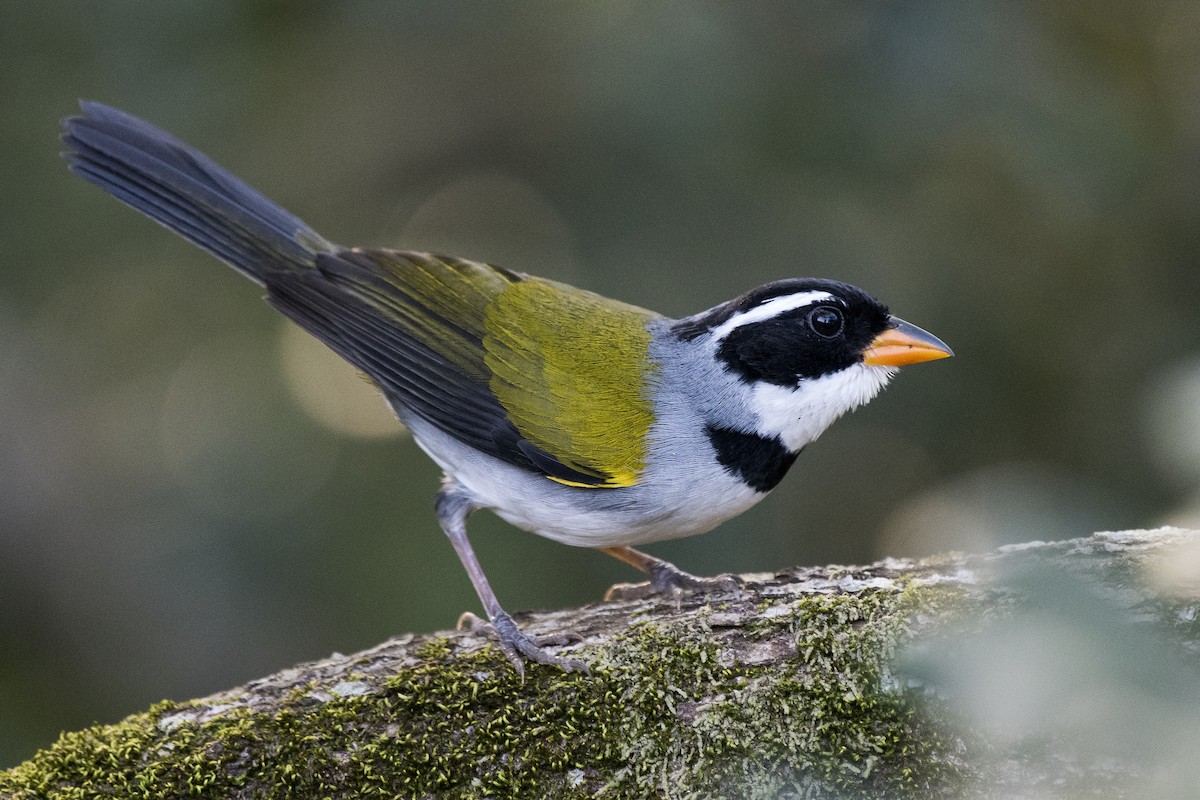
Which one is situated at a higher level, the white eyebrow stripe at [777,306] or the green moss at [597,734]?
the white eyebrow stripe at [777,306]

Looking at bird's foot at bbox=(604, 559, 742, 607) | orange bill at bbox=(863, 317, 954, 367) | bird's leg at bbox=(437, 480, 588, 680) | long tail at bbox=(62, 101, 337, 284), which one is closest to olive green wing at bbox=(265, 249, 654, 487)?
long tail at bbox=(62, 101, 337, 284)

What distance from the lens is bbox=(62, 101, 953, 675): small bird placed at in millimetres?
3818

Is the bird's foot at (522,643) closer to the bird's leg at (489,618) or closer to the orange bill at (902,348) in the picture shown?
the bird's leg at (489,618)

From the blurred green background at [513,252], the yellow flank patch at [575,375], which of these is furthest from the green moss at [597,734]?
the blurred green background at [513,252]

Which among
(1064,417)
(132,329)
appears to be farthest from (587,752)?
(132,329)

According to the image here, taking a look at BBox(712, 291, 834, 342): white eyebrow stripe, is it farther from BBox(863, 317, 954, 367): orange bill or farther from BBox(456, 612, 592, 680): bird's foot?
BBox(456, 612, 592, 680): bird's foot

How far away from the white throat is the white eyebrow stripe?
0.82 feet

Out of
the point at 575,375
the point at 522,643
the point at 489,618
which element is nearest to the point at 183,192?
the point at 575,375

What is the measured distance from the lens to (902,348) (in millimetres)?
3854

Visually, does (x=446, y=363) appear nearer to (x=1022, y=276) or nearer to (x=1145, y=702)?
(x=1022, y=276)

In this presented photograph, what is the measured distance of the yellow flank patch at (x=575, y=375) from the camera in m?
3.86

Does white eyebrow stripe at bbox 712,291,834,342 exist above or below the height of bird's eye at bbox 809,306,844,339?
above

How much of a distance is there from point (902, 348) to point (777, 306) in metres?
0.48

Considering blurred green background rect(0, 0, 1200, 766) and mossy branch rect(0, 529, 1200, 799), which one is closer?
mossy branch rect(0, 529, 1200, 799)
